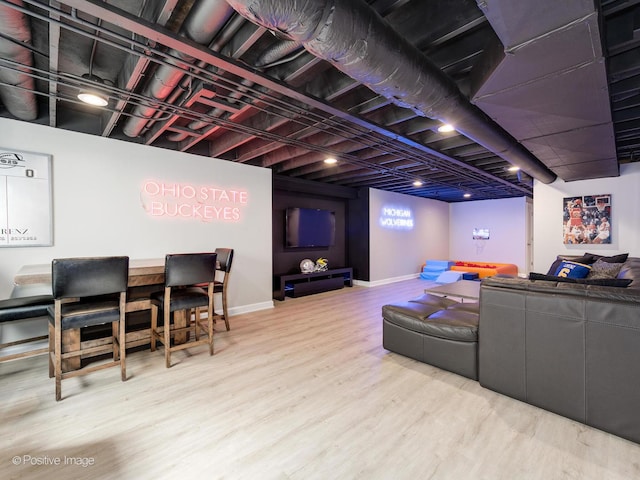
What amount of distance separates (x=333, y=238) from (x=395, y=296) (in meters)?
2.15

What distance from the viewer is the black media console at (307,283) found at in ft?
20.1

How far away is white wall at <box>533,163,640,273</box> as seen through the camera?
4953 millimetres

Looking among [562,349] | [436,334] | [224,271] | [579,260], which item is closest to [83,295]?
[224,271]

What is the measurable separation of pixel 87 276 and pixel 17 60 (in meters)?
1.70

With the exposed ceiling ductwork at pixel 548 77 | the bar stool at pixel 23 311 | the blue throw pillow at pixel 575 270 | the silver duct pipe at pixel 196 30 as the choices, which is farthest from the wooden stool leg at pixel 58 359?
the blue throw pillow at pixel 575 270

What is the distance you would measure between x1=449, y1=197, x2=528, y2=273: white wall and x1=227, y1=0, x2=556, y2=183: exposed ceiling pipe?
27.4 ft

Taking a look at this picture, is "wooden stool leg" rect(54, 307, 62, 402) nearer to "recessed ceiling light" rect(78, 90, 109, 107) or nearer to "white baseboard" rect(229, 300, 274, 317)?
"recessed ceiling light" rect(78, 90, 109, 107)

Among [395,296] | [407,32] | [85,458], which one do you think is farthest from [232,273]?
[407,32]

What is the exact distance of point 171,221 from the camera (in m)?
4.23

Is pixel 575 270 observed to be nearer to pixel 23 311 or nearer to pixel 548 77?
pixel 548 77

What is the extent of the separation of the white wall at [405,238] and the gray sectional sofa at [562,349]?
5272mm

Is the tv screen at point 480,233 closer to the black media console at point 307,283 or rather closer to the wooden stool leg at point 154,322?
the black media console at point 307,283

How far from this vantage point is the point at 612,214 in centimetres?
516

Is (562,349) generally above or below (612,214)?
below
